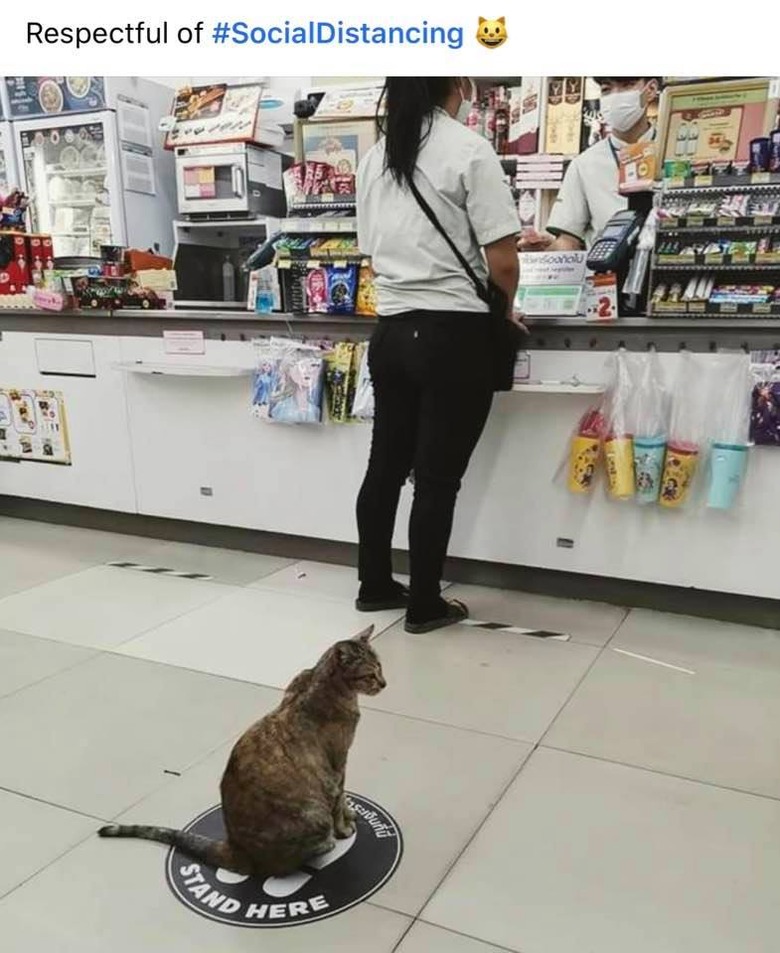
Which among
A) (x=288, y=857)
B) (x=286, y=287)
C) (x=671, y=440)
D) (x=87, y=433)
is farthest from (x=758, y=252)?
(x=87, y=433)

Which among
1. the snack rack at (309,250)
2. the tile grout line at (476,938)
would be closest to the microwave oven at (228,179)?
the snack rack at (309,250)

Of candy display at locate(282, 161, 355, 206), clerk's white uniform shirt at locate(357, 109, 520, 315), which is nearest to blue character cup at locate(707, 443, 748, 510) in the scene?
clerk's white uniform shirt at locate(357, 109, 520, 315)

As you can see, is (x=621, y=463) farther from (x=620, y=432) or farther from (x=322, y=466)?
(x=322, y=466)

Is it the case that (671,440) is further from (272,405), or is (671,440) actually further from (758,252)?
(272,405)

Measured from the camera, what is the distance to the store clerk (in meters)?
3.07

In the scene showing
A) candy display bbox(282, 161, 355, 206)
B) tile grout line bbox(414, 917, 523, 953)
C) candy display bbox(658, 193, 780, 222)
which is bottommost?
tile grout line bbox(414, 917, 523, 953)

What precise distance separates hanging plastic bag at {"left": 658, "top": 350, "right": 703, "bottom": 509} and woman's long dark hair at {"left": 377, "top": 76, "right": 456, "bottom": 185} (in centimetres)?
98

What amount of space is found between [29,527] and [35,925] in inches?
108

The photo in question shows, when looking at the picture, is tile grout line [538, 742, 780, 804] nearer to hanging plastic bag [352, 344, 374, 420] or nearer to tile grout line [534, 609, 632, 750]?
tile grout line [534, 609, 632, 750]

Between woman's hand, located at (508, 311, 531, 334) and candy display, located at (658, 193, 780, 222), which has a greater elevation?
candy display, located at (658, 193, 780, 222)

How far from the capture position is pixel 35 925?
1.36 m

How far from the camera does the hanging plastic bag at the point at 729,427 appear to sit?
7.70 ft
